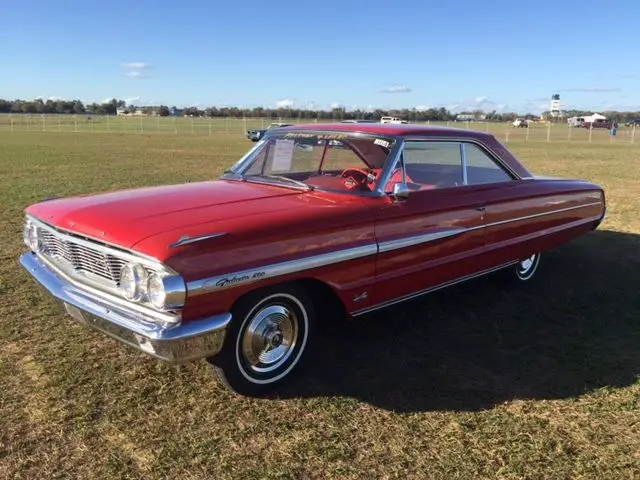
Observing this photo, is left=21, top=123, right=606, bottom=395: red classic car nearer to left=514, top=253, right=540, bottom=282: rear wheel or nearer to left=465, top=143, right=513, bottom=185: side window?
left=465, top=143, right=513, bottom=185: side window

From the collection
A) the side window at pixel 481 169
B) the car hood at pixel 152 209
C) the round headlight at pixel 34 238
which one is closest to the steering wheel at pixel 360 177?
the car hood at pixel 152 209

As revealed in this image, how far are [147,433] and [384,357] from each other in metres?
1.66

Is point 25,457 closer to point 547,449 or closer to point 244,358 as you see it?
point 244,358

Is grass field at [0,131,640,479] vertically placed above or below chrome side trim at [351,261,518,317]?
below

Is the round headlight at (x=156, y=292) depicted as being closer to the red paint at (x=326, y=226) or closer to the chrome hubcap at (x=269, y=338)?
the red paint at (x=326, y=226)

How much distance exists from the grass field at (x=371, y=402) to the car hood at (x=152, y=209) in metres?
0.96

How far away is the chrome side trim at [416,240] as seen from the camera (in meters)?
3.73

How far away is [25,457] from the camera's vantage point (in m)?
2.75

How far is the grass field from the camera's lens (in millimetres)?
2791

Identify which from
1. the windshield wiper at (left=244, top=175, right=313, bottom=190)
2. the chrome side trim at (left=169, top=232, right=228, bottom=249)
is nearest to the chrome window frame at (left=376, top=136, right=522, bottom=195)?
the windshield wiper at (left=244, top=175, right=313, bottom=190)

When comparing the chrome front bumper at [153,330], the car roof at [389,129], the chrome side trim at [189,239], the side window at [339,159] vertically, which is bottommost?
the chrome front bumper at [153,330]

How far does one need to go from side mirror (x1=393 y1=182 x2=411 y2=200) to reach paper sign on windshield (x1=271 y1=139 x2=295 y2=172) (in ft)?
3.46

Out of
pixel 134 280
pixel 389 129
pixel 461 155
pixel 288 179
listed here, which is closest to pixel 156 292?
pixel 134 280

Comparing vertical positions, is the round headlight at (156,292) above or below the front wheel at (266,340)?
above
